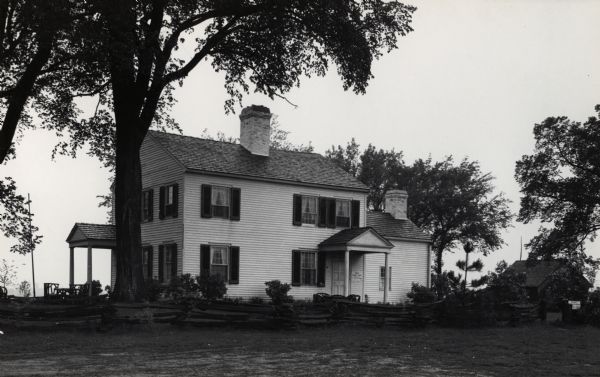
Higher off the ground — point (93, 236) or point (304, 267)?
point (93, 236)

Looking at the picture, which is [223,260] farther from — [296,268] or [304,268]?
[304,268]

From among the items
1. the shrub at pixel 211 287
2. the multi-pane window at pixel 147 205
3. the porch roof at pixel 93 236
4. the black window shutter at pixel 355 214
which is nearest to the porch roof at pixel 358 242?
the black window shutter at pixel 355 214

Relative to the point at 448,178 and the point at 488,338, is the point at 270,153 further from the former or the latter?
the point at 448,178

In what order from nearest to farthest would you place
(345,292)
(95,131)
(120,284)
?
(120,284), (95,131), (345,292)

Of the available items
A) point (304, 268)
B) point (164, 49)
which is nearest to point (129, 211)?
point (164, 49)

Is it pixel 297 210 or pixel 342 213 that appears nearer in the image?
pixel 297 210

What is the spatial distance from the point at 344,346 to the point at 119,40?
1096 centimetres

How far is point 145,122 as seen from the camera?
24641mm

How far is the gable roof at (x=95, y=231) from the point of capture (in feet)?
112

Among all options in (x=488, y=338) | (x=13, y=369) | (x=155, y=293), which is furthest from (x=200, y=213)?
(x=13, y=369)

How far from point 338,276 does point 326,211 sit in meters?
3.13

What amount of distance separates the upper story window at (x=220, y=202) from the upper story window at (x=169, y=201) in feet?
3.62

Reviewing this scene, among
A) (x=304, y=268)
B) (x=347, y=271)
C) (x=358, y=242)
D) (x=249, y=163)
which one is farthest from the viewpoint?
(x=304, y=268)

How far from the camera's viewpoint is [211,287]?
29.8m
